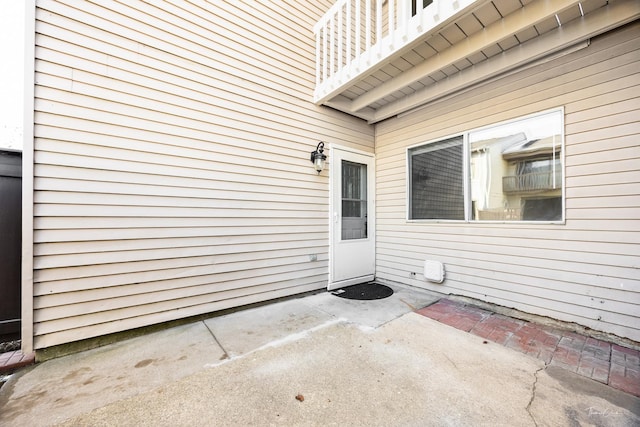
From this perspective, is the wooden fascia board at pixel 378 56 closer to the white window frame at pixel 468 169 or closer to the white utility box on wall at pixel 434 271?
the white window frame at pixel 468 169

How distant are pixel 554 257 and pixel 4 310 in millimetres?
5109

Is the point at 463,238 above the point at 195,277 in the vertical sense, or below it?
above

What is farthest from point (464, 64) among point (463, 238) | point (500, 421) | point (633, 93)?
point (500, 421)

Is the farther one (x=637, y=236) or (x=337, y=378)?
(x=637, y=236)

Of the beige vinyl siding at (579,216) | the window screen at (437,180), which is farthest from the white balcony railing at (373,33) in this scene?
the window screen at (437,180)

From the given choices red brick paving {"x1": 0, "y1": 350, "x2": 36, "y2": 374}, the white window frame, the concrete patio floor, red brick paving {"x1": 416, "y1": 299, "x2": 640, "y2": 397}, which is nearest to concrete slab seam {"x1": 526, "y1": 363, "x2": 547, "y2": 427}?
the concrete patio floor

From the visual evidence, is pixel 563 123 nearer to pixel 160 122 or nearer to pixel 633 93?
pixel 633 93

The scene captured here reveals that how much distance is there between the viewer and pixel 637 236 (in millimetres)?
2162

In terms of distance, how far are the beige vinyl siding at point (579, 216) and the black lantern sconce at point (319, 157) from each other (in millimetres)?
1780

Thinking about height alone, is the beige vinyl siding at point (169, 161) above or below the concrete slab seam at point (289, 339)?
above

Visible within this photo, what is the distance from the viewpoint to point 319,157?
3.50m

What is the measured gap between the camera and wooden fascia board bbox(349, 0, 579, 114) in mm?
2092

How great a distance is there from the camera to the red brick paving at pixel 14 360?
1.86 m

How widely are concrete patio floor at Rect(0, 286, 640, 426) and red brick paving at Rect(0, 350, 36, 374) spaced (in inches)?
3.0
